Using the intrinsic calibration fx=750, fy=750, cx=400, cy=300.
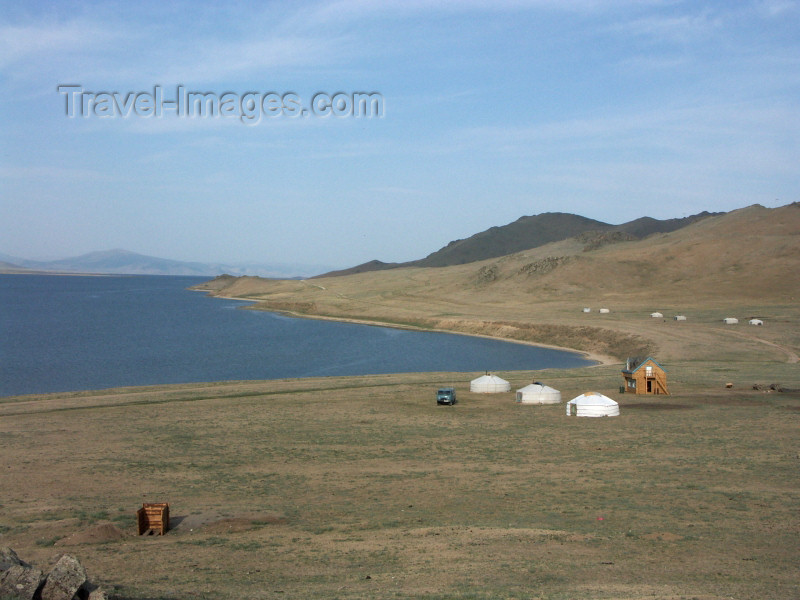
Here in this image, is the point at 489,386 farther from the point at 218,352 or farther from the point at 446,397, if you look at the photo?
the point at 218,352

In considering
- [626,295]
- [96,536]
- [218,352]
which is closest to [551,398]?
[96,536]

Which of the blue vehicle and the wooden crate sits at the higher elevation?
the wooden crate

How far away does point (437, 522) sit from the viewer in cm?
2059

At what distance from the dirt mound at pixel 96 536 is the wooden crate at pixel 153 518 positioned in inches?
19.2

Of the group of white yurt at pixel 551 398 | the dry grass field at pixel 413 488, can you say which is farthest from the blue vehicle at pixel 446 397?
the group of white yurt at pixel 551 398

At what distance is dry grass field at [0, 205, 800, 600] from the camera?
1574 cm

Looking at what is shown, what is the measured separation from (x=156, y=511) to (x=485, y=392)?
1343 inches

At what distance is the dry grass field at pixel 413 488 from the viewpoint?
15.7 m

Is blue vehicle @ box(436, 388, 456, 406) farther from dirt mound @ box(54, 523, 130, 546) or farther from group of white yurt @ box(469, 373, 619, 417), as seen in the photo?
dirt mound @ box(54, 523, 130, 546)

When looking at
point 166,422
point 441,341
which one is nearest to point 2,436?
point 166,422

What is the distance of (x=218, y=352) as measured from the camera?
85.6 meters

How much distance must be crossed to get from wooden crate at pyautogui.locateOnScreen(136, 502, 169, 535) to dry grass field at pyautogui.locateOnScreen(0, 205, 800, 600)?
0.39 meters

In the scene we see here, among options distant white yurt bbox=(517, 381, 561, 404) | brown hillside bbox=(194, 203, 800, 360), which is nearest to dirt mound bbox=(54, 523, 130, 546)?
distant white yurt bbox=(517, 381, 561, 404)

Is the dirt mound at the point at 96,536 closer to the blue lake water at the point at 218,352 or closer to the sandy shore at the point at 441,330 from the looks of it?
the blue lake water at the point at 218,352
